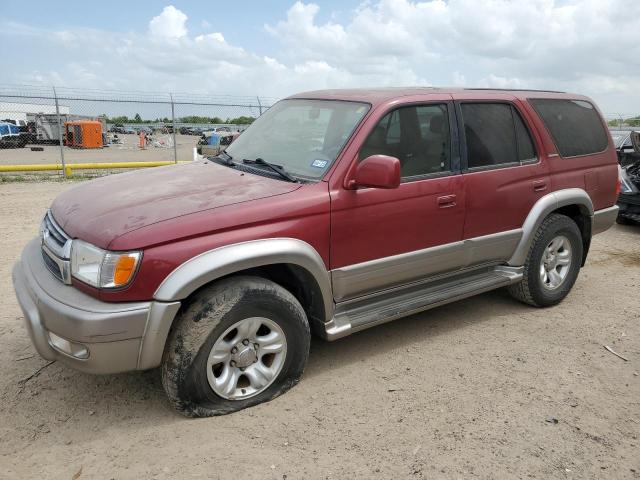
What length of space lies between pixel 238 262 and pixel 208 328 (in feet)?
1.28

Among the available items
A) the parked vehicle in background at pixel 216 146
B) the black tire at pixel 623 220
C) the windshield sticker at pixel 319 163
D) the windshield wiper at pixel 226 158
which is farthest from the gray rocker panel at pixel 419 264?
the black tire at pixel 623 220

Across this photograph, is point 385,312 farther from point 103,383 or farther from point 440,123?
point 103,383

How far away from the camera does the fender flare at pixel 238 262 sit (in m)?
2.80

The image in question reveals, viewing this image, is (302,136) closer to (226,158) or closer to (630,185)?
(226,158)

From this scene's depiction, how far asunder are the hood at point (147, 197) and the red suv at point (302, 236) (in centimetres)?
1

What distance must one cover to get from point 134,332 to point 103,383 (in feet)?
3.11

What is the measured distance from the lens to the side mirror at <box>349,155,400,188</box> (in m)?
3.21

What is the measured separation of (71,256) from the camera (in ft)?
9.44

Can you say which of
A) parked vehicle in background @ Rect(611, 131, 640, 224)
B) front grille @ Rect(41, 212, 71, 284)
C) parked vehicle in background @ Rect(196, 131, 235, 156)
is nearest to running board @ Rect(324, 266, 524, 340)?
front grille @ Rect(41, 212, 71, 284)

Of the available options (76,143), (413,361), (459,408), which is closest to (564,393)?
(459,408)

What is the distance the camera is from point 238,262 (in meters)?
2.96

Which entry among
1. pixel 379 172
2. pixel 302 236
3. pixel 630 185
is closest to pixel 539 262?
pixel 379 172

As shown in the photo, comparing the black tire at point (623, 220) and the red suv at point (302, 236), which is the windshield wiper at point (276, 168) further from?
the black tire at point (623, 220)

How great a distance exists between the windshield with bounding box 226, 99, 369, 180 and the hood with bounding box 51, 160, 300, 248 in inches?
10.0
